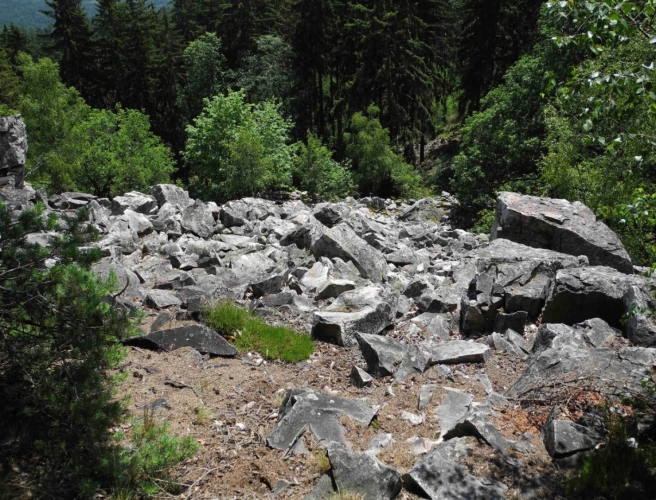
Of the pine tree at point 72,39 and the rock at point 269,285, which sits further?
the pine tree at point 72,39

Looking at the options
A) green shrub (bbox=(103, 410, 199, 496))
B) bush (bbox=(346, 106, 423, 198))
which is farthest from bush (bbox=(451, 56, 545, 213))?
green shrub (bbox=(103, 410, 199, 496))

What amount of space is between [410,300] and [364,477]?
578 centimetres

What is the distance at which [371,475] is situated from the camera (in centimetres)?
420

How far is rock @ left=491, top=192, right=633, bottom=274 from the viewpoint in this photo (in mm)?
11172

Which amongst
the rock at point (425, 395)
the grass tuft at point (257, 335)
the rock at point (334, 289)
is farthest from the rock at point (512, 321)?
the grass tuft at point (257, 335)

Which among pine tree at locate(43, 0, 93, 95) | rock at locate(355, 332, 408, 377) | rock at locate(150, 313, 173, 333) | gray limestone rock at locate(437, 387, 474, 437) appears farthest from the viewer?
pine tree at locate(43, 0, 93, 95)

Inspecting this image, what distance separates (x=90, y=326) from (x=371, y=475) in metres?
2.49

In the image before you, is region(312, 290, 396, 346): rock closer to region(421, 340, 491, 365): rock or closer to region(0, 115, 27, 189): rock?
region(421, 340, 491, 365): rock

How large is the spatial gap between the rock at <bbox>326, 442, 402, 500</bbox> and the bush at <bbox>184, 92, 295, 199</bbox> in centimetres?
1981

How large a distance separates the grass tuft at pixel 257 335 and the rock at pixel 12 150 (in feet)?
35.2

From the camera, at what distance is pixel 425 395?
6.05m

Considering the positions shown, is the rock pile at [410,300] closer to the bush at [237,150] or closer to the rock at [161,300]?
the rock at [161,300]

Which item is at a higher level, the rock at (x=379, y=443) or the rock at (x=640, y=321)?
the rock at (x=640, y=321)

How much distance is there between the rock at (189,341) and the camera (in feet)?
22.9
